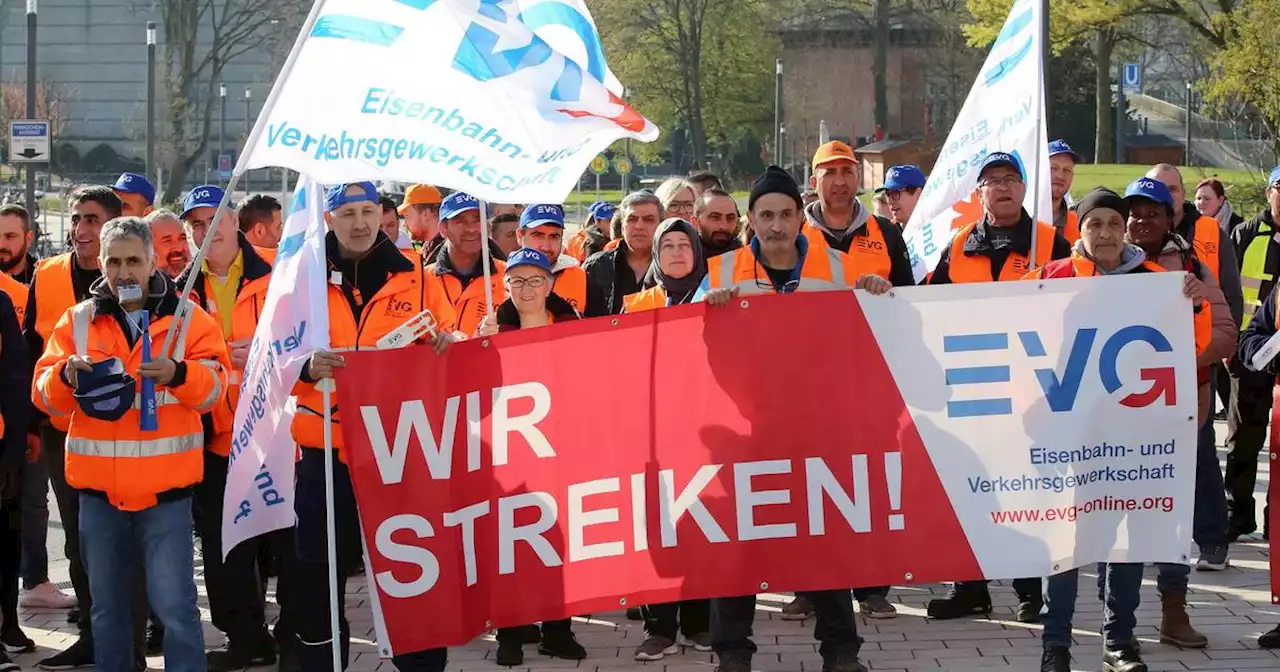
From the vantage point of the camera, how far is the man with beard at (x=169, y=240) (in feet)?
27.7

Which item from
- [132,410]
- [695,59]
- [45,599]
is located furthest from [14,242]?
[695,59]

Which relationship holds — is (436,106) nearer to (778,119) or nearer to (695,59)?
(778,119)

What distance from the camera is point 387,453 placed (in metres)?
6.03

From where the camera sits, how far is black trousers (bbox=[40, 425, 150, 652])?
718cm

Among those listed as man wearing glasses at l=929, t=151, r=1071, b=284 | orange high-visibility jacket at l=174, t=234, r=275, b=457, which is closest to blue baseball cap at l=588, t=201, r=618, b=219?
orange high-visibility jacket at l=174, t=234, r=275, b=457

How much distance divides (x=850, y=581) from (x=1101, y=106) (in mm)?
50289

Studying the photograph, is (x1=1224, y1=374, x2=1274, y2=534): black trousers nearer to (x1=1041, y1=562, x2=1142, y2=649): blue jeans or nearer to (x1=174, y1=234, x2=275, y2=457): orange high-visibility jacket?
(x1=1041, y1=562, x2=1142, y2=649): blue jeans

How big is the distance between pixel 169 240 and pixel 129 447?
2456 mm

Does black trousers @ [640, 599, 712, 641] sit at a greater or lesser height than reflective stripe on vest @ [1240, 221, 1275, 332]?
lesser

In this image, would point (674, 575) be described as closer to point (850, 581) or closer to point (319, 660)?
point (850, 581)

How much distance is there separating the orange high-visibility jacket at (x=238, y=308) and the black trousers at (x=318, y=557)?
0.64m

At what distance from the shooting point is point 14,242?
8.48 m

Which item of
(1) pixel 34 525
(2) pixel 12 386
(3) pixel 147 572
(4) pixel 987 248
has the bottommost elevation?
(1) pixel 34 525

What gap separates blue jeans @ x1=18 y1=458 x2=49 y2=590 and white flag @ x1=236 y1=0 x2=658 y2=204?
3.59m
